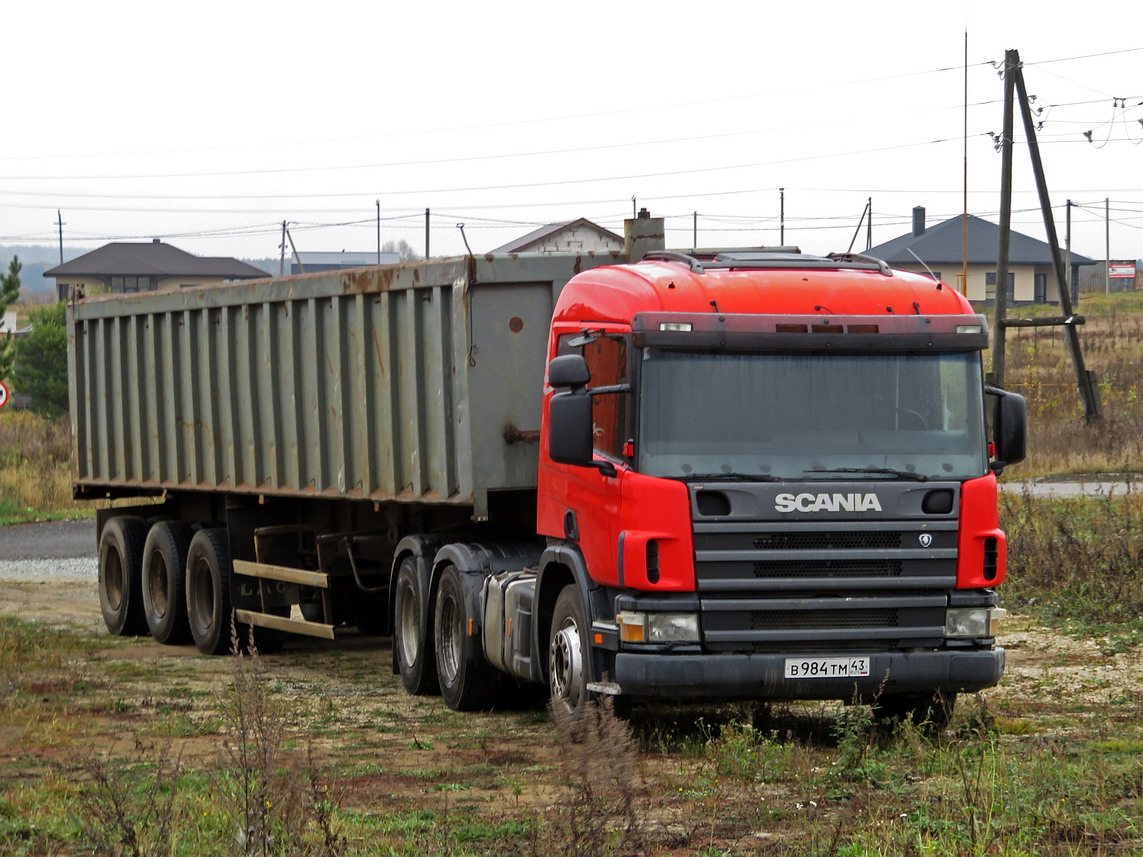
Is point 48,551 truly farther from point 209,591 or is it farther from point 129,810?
point 129,810

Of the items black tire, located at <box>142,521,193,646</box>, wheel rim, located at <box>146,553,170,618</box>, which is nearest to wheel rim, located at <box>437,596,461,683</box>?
black tire, located at <box>142,521,193,646</box>

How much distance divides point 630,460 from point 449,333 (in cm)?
277

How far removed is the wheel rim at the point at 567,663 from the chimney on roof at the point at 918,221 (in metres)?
85.2

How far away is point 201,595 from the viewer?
50.1 feet

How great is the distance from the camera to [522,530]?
11070 millimetres

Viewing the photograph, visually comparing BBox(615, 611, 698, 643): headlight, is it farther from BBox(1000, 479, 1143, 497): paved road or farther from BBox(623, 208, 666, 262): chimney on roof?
BBox(1000, 479, 1143, 497): paved road

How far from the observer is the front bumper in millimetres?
8227

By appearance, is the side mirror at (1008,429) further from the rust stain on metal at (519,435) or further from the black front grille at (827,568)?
the rust stain on metal at (519,435)

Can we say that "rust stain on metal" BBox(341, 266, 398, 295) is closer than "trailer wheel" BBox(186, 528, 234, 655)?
Yes

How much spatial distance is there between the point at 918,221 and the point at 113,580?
268ft

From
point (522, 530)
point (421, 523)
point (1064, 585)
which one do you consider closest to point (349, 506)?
point (421, 523)

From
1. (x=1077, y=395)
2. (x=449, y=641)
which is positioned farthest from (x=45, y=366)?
(x=449, y=641)

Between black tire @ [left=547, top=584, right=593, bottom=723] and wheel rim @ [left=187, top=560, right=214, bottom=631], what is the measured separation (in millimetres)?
6548

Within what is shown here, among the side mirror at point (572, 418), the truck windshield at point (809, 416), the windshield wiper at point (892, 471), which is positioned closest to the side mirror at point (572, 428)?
the side mirror at point (572, 418)
